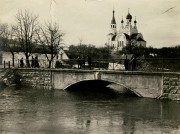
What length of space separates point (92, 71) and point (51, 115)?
8787mm

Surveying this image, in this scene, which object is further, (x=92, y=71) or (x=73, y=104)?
(x=92, y=71)

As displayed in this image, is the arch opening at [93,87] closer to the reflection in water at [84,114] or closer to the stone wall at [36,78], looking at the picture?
the stone wall at [36,78]

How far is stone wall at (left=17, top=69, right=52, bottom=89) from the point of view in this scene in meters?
31.1

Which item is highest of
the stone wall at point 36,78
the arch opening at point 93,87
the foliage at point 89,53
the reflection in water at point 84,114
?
the foliage at point 89,53

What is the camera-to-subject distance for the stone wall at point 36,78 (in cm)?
3111

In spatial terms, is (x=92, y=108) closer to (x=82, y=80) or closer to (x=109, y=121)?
(x=109, y=121)

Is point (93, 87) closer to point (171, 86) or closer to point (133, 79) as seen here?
point (133, 79)

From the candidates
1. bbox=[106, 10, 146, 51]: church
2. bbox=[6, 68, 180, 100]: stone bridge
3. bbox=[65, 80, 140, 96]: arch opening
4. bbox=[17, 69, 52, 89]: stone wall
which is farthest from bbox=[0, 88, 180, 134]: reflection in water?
bbox=[106, 10, 146, 51]: church

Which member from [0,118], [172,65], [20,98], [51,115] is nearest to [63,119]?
[51,115]

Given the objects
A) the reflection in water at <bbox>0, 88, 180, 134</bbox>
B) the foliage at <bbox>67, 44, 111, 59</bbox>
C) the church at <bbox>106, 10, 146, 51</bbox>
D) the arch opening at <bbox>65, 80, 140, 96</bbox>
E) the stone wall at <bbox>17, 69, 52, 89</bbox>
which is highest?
the church at <bbox>106, 10, 146, 51</bbox>

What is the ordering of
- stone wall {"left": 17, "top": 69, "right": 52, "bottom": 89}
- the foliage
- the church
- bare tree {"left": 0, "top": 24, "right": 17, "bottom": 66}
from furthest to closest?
the church, the foliage, bare tree {"left": 0, "top": 24, "right": 17, "bottom": 66}, stone wall {"left": 17, "top": 69, "right": 52, "bottom": 89}

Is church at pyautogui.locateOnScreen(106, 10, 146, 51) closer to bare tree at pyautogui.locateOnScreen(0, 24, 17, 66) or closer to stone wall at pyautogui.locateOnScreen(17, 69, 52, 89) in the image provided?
bare tree at pyautogui.locateOnScreen(0, 24, 17, 66)

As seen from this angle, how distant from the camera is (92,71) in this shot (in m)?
27.4

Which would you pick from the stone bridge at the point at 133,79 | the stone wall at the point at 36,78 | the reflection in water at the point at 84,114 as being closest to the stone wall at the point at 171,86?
the stone bridge at the point at 133,79
